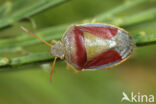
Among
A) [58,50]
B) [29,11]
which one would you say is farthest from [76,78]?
[29,11]

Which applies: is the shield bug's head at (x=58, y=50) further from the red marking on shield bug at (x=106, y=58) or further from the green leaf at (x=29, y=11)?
the green leaf at (x=29, y=11)

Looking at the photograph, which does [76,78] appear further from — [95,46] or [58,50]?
[95,46]

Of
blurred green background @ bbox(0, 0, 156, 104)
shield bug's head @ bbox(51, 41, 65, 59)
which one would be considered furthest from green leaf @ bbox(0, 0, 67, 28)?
blurred green background @ bbox(0, 0, 156, 104)

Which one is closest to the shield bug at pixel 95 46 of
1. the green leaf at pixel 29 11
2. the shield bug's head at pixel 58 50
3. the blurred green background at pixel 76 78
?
the shield bug's head at pixel 58 50

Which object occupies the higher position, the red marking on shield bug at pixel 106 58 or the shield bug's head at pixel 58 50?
the shield bug's head at pixel 58 50

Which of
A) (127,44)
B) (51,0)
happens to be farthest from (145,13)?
(51,0)

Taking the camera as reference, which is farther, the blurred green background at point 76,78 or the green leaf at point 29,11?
the blurred green background at point 76,78

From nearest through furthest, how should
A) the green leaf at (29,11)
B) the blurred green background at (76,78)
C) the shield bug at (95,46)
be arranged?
the shield bug at (95,46), the green leaf at (29,11), the blurred green background at (76,78)

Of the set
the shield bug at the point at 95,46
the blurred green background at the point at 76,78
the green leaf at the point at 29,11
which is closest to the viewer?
the shield bug at the point at 95,46

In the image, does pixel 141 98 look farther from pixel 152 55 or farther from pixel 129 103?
pixel 152 55
